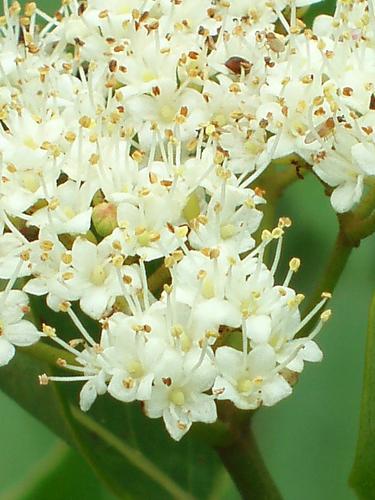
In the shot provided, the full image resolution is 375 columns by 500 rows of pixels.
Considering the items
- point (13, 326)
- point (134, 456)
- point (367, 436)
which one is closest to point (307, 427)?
point (134, 456)

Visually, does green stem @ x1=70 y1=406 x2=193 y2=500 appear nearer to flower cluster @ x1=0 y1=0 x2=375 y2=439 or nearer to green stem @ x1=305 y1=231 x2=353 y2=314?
flower cluster @ x1=0 y1=0 x2=375 y2=439

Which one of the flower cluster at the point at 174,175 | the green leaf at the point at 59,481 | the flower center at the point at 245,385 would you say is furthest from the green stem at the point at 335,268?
the green leaf at the point at 59,481

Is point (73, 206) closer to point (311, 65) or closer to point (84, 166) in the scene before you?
point (84, 166)

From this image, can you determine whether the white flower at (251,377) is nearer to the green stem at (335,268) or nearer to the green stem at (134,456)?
the green stem at (335,268)

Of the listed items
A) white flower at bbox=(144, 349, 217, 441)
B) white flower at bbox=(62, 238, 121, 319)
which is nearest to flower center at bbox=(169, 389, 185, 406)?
white flower at bbox=(144, 349, 217, 441)

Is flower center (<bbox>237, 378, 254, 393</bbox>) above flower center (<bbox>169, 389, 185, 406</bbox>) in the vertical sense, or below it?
above

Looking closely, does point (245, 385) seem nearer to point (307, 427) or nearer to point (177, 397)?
point (177, 397)

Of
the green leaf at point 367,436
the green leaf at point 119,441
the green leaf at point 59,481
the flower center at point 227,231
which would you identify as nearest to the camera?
the green leaf at point 367,436
